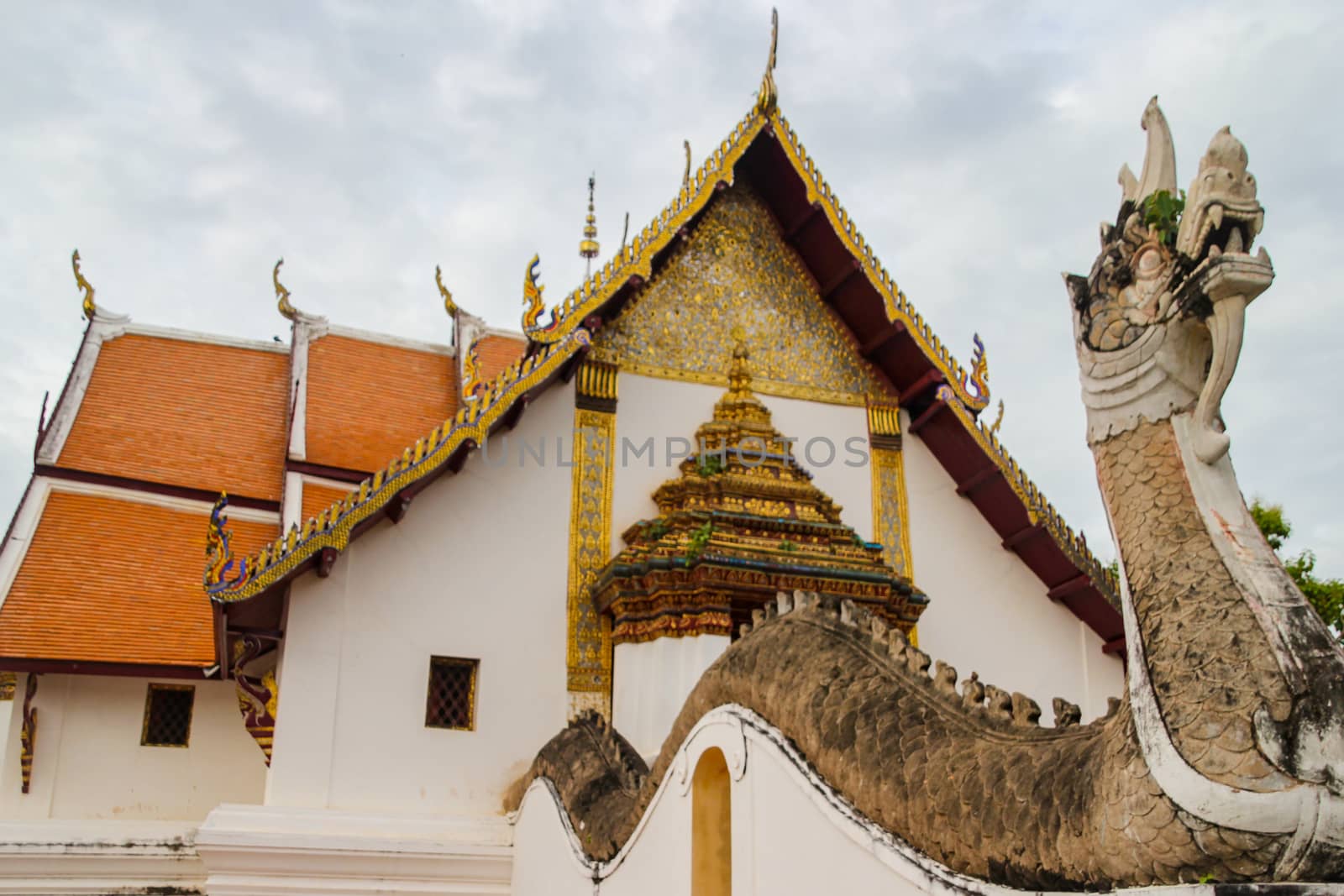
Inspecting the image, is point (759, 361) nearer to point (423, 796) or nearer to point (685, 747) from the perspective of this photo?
point (423, 796)

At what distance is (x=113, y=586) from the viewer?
7.79 m

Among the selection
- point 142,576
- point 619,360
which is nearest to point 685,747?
point 619,360

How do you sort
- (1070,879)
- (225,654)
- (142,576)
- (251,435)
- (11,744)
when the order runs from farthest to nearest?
→ (251,435)
(142,576)
(11,744)
(225,654)
(1070,879)

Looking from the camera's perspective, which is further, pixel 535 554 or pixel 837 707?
pixel 535 554

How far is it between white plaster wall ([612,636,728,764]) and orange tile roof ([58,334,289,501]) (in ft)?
10.5

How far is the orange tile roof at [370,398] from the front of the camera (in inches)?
344

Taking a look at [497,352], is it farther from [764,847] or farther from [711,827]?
[764,847]

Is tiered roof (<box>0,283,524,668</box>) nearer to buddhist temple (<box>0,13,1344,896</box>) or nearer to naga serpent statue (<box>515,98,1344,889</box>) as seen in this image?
buddhist temple (<box>0,13,1344,896</box>)

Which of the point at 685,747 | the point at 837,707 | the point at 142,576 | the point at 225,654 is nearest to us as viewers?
the point at 837,707

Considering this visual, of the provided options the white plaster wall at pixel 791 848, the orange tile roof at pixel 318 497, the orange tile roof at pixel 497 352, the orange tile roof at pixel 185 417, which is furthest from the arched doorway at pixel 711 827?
the orange tile roof at pixel 497 352

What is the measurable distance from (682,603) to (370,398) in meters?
3.50

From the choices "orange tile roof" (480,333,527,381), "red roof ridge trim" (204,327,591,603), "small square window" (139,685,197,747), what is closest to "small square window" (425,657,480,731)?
"red roof ridge trim" (204,327,591,603)

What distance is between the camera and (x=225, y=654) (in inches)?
273

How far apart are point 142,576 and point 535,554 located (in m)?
2.57
